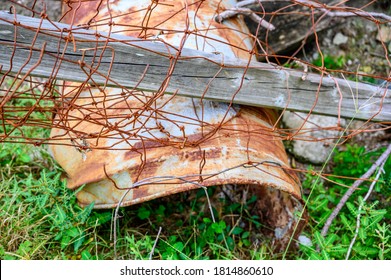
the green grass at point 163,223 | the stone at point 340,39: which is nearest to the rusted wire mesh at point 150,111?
the green grass at point 163,223

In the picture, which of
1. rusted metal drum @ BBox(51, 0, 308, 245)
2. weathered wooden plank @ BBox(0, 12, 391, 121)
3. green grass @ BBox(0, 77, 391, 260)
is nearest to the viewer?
weathered wooden plank @ BBox(0, 12, 391, 121)

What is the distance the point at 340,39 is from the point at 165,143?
204 cm

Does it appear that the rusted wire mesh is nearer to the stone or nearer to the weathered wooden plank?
the weathered wooden plank

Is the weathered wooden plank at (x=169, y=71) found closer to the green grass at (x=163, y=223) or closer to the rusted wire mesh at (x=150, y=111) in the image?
the rusted wire mesh at (x=150, y=111)

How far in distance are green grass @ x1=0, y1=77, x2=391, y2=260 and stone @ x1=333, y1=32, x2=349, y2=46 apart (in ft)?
3.05

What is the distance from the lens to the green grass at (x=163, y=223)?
222 centimetres

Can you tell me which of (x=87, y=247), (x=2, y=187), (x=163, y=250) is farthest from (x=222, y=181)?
(x=2, y=187)

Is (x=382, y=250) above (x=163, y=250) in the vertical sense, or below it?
above

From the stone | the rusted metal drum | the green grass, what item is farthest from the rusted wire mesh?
the stone

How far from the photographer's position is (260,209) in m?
2.72

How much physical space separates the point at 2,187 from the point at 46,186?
0.33 m

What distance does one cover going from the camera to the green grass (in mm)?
2219

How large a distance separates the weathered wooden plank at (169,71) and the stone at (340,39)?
1.26 metres

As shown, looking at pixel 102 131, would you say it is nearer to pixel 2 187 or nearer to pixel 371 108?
pixel 2 187
